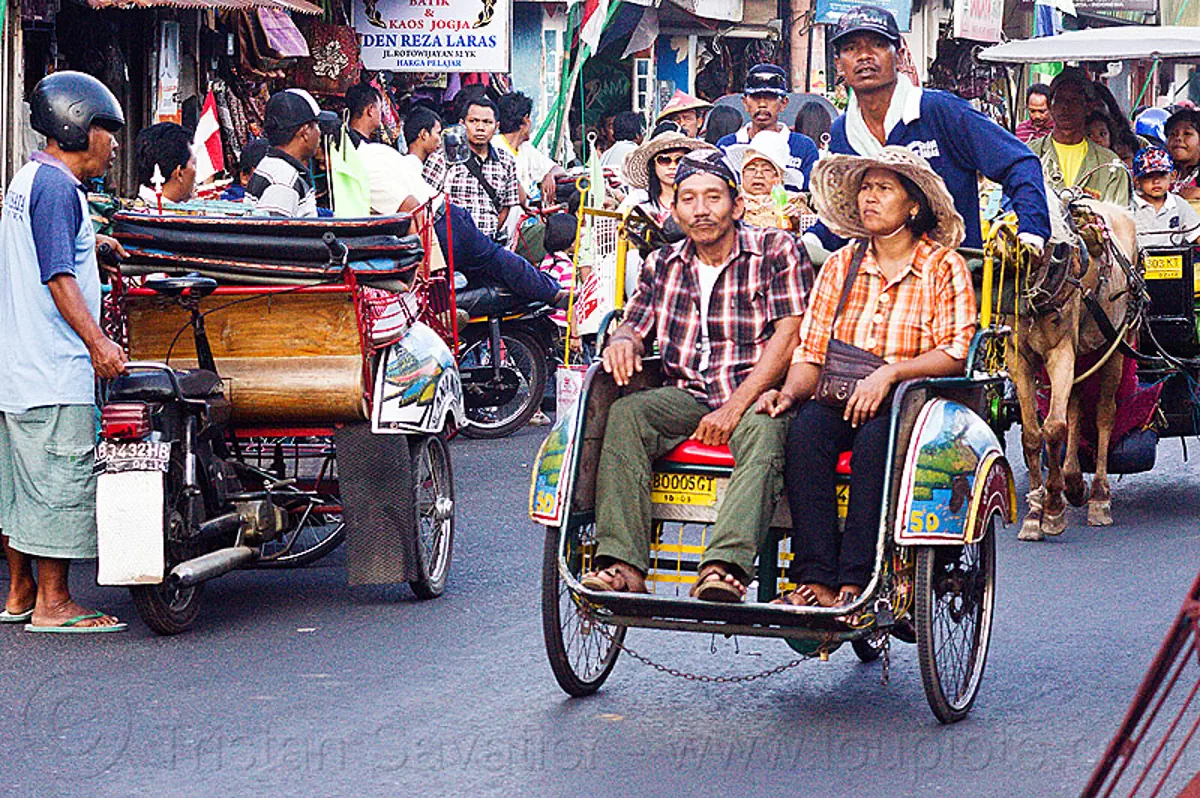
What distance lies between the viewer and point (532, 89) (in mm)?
22625

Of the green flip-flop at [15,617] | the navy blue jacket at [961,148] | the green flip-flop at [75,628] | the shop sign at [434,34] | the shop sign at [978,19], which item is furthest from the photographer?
the shop sign at [978,19]

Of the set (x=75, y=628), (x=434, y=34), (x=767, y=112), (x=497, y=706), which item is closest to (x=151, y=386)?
(x=75, y=628)

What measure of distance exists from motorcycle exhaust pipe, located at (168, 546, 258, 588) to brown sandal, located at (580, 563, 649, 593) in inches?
67.1

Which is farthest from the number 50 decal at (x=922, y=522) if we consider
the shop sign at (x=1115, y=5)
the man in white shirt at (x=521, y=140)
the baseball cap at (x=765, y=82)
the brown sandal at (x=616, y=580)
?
the shop sign at (x=1115, y=5)

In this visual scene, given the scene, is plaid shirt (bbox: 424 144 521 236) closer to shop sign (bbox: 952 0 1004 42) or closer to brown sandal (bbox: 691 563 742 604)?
brown sandal (bbox: 691 563 742 604)

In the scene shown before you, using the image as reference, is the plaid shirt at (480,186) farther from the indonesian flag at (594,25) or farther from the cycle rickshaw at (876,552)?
the cycle rickshaw at (876,552)

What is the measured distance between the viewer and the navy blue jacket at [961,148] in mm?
7406

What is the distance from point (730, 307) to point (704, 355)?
175 millimetres

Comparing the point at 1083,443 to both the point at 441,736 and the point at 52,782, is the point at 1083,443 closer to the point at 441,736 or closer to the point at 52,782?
the point at 441,736

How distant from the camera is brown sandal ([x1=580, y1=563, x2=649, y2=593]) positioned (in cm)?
577

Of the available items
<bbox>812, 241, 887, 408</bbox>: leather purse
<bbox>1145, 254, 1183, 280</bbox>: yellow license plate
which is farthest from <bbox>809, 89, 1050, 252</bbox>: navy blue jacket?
<bbox>1145, 254, 1183, 280</bbox>: yellow license plate

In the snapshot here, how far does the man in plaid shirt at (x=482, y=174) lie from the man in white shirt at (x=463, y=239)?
0.63 ft

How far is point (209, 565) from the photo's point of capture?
704cm

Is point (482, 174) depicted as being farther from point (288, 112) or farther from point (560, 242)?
point (288, 112)
